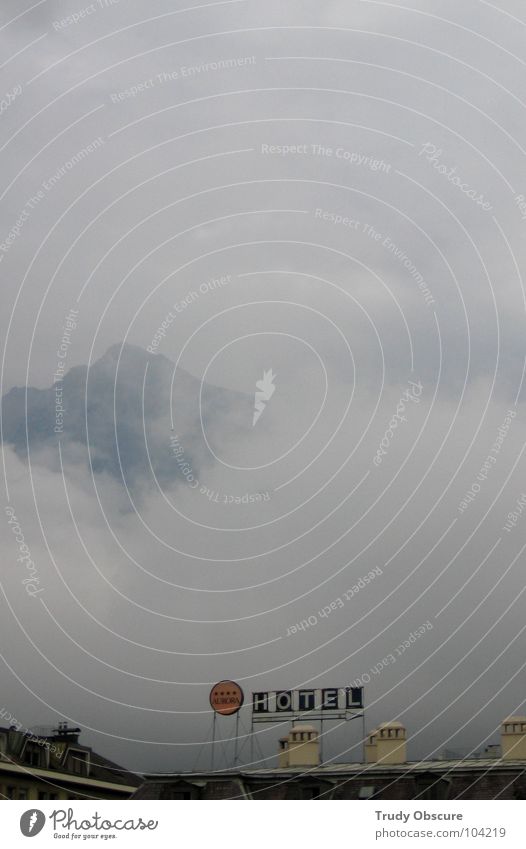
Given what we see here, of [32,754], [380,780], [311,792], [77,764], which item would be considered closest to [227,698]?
[311,792]

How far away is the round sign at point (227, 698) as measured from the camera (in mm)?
35562

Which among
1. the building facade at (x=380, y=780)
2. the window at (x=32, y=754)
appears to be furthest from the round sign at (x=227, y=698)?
the window at (x=32, y=754)

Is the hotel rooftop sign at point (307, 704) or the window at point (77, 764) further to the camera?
the hotel rooftop sign at point (307, 704)

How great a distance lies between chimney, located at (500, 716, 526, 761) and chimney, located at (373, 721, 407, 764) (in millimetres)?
2467

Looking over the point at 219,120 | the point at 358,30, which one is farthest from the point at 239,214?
the point at 358,30

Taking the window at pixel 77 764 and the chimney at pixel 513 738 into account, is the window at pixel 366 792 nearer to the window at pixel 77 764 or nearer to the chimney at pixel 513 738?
the chimney at pixel 513 738

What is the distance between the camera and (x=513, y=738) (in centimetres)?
3512

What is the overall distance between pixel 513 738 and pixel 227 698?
7128mm

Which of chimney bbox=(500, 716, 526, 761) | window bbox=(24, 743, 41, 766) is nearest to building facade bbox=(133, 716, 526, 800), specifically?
chimney bbox=(500, 716, 526, 761)

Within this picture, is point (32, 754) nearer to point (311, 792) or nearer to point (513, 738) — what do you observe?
point (311, 792)

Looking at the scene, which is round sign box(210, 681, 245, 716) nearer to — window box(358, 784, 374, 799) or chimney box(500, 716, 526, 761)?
window box(358, 784, 374, 799)

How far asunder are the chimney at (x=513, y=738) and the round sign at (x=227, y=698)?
21.5ft
